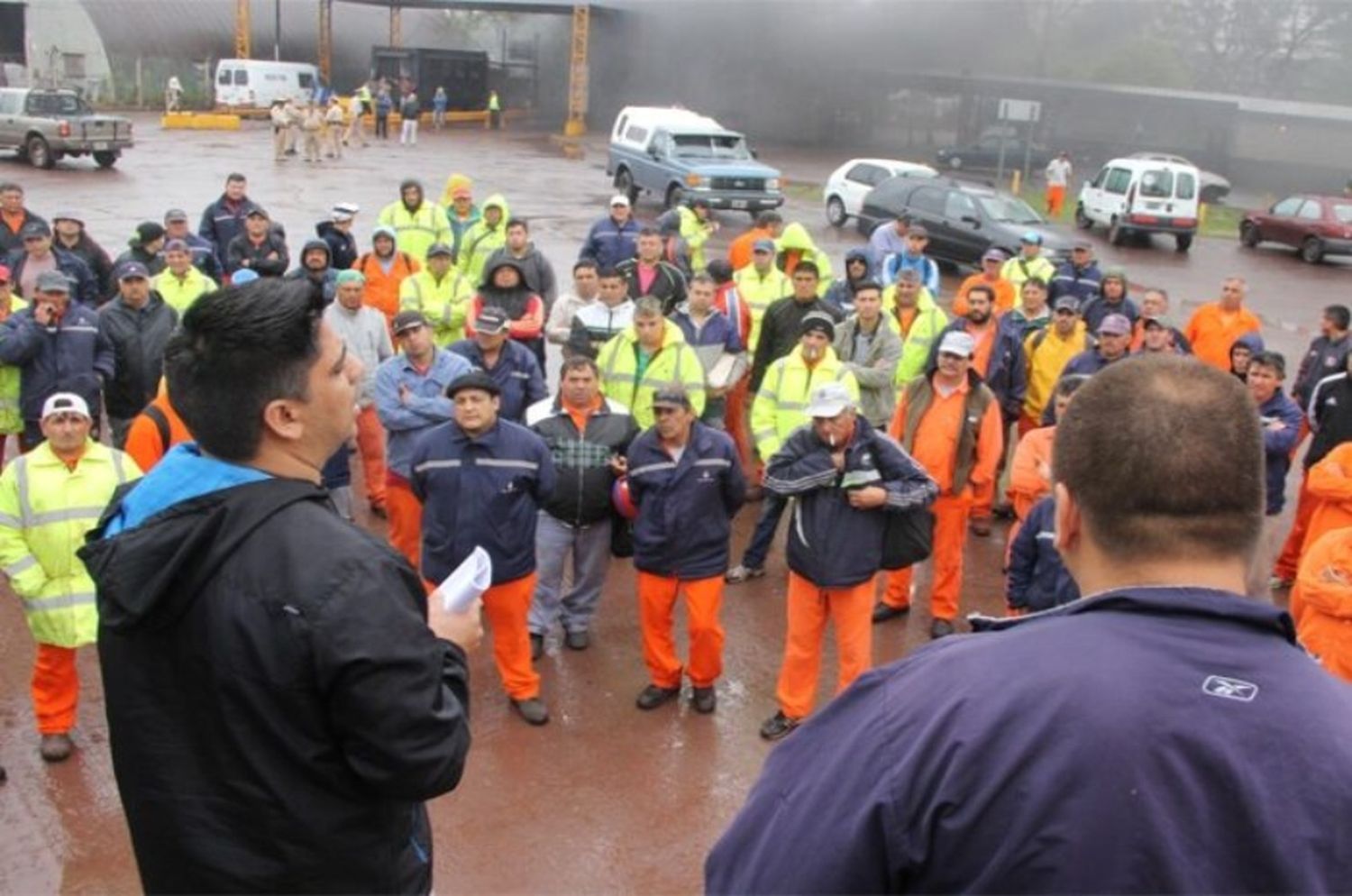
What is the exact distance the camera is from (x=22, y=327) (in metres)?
7.50

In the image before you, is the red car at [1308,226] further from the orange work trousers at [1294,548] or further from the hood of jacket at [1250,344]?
the orange work trousers at [1294,548]

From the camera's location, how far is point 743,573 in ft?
25.9

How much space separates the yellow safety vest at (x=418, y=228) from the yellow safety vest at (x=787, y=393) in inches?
188

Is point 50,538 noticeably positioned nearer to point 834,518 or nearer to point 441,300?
point 834,518

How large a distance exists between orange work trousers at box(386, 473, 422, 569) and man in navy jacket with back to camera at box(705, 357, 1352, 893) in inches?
235

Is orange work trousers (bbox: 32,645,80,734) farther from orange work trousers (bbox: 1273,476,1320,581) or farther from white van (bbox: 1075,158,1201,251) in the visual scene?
white van (bbox: 1075,158,1201,251)

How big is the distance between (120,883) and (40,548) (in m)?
1.53

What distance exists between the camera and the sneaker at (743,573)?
25.9 feet

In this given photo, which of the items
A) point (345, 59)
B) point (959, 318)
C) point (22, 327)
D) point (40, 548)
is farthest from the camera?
point (345, 59)

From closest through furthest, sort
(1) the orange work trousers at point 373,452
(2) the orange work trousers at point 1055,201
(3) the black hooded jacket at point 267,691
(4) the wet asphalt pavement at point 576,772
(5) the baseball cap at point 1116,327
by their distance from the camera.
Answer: (3) the black hooded jacket at point 267,691 < (4) the wet asphalt pavement at point 576,772 < (5) the baseball cap at point 1116,327 < (1) the orange work trousers at point 373,452 < (2) the orange work trousers at point 1055,201

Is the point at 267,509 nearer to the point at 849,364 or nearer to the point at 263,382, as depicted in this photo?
the point at 263,382

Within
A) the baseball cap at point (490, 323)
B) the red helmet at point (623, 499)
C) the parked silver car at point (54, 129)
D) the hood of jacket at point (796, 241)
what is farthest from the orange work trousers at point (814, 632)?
the parked silver car at point (54, 129)

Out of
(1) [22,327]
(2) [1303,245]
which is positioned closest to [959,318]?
(1) [22,327]

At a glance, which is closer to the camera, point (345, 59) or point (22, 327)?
point (22, 327)
